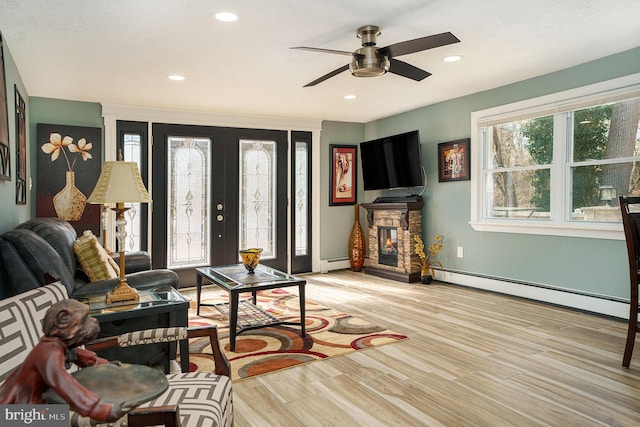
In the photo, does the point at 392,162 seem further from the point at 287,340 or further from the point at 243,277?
the point at 287,340

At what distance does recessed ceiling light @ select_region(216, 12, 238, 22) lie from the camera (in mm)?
2730

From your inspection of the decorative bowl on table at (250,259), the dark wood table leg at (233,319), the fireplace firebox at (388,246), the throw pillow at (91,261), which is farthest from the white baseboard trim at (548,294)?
the throw pillow at (91,261)

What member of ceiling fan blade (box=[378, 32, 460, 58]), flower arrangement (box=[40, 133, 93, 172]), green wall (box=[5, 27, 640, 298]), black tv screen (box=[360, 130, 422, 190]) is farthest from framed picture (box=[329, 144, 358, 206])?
ceiling fan blade (box=[378, 32, 460, 58])

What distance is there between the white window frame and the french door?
2632mm

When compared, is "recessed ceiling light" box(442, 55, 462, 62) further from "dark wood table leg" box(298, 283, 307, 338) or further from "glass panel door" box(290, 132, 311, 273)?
"glass panel door" box(290, 132, 311, 273)

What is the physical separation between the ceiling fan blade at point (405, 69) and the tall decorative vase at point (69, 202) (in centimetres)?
386

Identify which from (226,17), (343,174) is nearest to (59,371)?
(226,17)

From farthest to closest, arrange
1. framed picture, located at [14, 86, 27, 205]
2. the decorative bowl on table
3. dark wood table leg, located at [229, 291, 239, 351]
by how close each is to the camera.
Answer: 1. the decorative bowl on table
2. framed picture, located at [14, 86, 27, 205]
3. dark wood table leg, located at [229, 291, 239, 351]

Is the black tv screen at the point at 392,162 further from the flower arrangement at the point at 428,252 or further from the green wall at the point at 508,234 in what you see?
the flower arrangement at the point at 428,252

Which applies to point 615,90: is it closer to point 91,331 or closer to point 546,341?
point 546,341

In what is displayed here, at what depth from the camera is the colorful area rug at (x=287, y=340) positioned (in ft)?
9.68

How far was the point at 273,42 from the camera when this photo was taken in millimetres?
3254

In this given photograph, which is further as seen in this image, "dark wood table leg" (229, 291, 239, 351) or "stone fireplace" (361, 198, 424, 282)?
"stone fireplace" (361, 198, 424, 282)

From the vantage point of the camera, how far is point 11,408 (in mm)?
848
